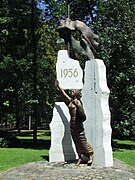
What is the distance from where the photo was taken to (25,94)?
23469 millimetres

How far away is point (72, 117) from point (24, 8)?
12226mm

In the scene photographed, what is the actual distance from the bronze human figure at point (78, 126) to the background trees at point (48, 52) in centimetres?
657

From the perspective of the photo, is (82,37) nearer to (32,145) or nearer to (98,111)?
(98,111)

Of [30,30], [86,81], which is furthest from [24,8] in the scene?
[86,81]

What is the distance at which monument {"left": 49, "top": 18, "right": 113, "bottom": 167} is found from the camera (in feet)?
40.8

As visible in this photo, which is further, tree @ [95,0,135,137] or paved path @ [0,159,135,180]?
tree @ [95,0,135,137]

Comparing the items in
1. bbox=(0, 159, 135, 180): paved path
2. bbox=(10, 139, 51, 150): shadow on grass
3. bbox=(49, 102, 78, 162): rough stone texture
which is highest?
bbox=(49, 102, 78, 162): rough stone texture

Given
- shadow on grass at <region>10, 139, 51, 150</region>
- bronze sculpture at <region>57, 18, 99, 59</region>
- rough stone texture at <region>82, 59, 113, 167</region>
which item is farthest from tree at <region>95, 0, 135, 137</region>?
rough stone texture at <region>82, 59, 113, 167</region>

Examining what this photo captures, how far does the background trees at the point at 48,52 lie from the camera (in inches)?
779

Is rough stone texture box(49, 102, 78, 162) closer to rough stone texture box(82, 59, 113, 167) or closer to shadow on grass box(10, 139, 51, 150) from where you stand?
rough stone texture box(82, 59, 113, 167)

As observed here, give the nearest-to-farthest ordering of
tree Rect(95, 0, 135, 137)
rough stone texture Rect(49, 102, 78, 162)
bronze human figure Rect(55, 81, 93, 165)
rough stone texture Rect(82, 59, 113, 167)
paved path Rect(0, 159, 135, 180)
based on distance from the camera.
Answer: paved path Rect(0, 159, 135, 180)
rough stone texture Rect(82, 59, 113, 167)
bronze human figure Rect(55, 81, 93, 165)
rough stone texture Rect(49, 102, 78, 162)
tree Rect(95, 0, 135, 137)

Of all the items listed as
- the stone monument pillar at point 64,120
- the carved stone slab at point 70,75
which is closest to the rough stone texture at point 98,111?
the carved stone slab at point 70,75

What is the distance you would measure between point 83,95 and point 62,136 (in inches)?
63.9

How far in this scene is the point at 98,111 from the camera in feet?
40.7
